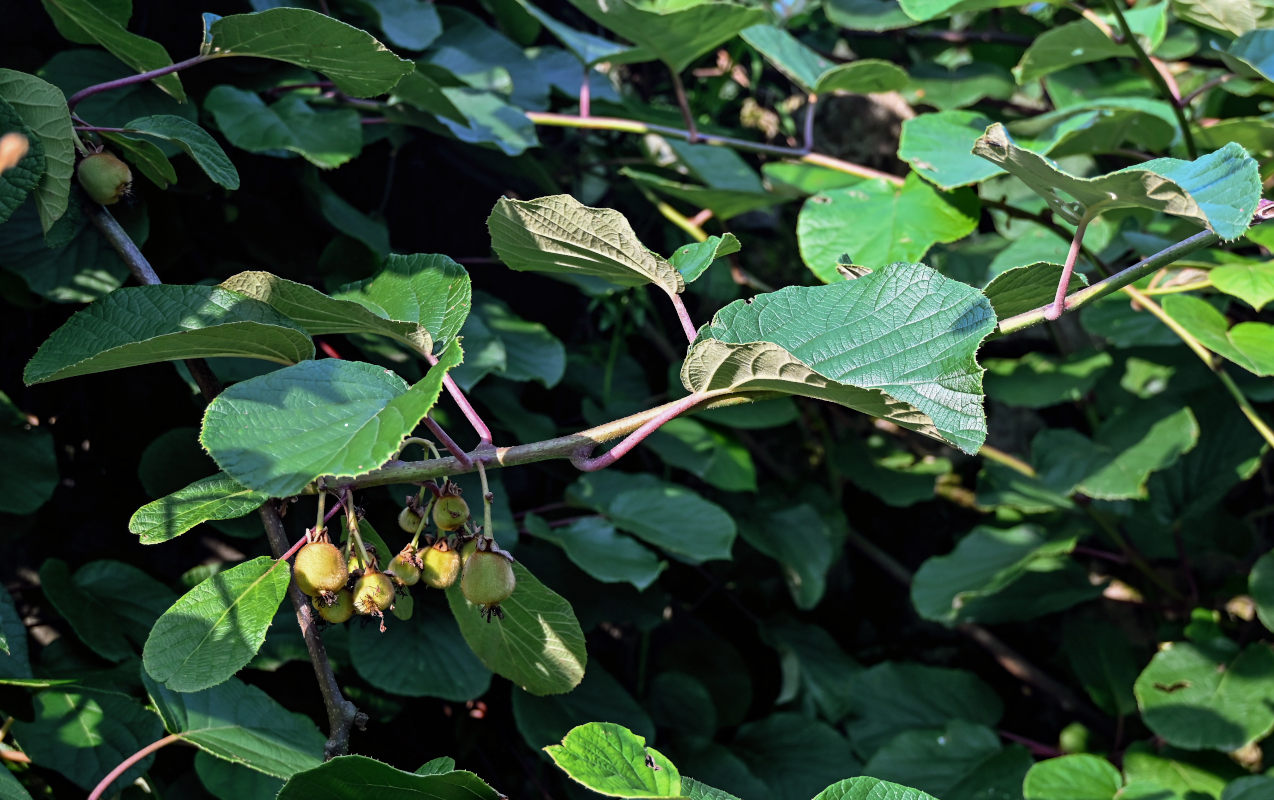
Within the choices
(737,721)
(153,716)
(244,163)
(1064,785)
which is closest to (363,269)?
(244,163)

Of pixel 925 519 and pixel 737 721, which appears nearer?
pixel 737 721

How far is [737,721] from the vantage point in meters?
1.50

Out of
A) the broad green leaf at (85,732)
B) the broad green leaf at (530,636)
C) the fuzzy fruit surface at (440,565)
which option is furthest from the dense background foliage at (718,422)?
the fuzzy fruit surface at (440,565)

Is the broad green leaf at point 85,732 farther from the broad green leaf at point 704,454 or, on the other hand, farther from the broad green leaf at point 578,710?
the broad green leaf at point 704,454

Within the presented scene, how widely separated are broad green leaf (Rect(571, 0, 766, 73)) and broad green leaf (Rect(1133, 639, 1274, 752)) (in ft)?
3.52

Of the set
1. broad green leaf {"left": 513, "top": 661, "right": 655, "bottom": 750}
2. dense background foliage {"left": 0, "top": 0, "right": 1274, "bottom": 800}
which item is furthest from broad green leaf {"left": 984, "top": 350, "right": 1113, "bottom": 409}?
broad green leaf {"left": 513, "top": 661, "right": 655, "bottom": 750}

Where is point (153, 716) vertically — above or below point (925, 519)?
above

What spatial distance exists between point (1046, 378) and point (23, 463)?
4.77 ft

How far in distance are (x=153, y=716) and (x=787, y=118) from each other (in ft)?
5.84

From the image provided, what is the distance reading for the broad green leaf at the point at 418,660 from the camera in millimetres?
1010

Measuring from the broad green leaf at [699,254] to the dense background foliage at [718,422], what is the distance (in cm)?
2

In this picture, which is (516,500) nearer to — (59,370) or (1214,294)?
(59,370)

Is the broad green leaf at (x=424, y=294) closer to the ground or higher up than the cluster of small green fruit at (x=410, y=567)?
higher up

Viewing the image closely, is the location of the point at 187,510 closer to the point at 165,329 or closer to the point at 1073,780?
the point at 165,329
